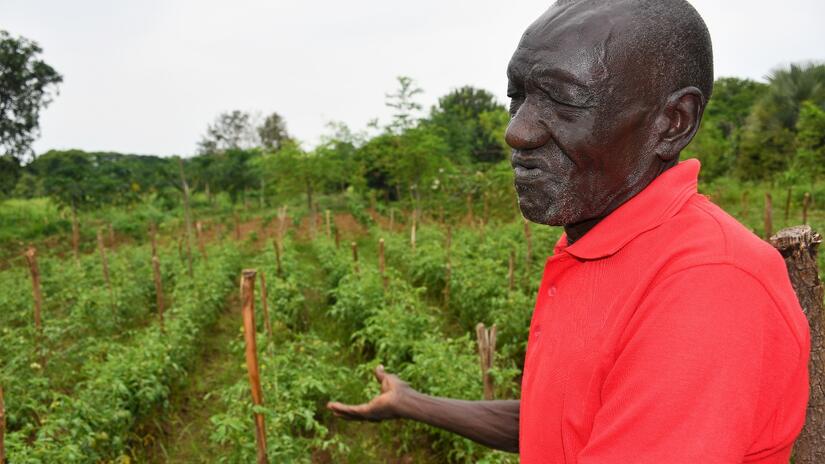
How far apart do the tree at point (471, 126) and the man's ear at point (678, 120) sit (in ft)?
54.1

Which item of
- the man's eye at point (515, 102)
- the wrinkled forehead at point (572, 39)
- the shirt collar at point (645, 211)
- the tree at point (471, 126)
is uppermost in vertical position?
the tree at point (471, 126)

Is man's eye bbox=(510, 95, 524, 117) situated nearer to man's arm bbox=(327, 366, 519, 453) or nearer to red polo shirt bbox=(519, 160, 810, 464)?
red polo shirt bbox=(519, 160, 810, 464)

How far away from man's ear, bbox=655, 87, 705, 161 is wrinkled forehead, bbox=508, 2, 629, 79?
103mm

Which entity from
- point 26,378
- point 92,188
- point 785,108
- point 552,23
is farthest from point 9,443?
point 785,108

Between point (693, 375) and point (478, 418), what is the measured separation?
2.31ft

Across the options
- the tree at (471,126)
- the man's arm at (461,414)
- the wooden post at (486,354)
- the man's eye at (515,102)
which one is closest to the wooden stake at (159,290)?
the wooden post at (486,354)

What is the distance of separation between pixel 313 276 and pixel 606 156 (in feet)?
33.0

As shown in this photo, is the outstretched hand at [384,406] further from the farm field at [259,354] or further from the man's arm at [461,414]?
the farm field at [259,354]

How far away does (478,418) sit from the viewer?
1129mm

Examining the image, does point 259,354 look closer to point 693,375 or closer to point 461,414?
point 461,414

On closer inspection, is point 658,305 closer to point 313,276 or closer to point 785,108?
point 313,276

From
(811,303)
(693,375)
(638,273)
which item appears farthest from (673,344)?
(811,303)

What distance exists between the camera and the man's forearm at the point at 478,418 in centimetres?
111

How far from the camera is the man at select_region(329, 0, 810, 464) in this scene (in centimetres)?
50
